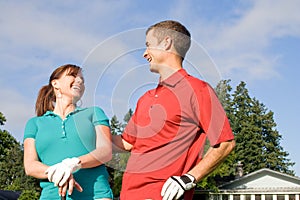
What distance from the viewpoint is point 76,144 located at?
3.33m

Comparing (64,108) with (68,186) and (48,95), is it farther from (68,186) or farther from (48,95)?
(68,186)

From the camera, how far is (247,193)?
141 feet

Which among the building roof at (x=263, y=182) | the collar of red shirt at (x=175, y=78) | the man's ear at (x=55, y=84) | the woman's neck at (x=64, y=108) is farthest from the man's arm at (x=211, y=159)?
the building roof at (x=263, y=182)

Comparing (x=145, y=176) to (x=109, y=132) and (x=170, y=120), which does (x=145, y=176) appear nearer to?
(x=170, y=120)

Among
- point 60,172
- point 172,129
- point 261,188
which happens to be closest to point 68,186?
point 60,172

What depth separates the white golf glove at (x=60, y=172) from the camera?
3.01m

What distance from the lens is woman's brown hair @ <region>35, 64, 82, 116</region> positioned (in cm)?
350

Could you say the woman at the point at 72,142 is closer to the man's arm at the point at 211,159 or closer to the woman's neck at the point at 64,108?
the woman's neck at the point at 64,108

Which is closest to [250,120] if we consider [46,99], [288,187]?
[288,187]

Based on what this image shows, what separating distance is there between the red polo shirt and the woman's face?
2.05 feet

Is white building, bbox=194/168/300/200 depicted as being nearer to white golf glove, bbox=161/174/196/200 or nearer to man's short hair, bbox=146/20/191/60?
man's short hair, bbox=146/20/191/60

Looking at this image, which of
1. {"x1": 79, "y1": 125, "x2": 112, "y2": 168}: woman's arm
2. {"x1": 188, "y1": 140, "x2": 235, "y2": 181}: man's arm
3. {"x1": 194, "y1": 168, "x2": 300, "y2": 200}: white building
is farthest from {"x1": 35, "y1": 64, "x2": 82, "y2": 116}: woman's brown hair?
{"x1": 194, "y1": 168, "x2": 300, "y2": 200}: white building

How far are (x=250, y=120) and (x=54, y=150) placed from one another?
70.0 meters

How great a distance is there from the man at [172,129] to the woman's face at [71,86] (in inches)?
20.1
